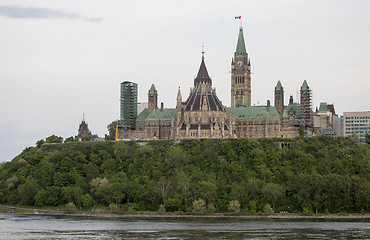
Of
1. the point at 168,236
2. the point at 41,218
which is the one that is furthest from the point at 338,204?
the point at 41,218

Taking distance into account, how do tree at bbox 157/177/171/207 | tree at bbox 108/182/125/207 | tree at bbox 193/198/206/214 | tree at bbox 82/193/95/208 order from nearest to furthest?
tree at bbox 193/198/206/214
tree at bbox 157/177/171/207
tree at bbox 108/182/125/207
tree at bbox 82/193/95/208

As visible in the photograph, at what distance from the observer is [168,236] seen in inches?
5758

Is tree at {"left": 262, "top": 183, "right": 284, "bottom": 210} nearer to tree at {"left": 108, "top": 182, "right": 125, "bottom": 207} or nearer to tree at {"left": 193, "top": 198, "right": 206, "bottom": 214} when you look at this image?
tree at {"left": 193, "top": 198, "right": 206, "bottom": 214}

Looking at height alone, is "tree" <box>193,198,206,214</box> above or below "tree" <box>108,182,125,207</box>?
below

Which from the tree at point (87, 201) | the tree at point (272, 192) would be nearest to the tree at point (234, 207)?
the tree at point (272, 192)

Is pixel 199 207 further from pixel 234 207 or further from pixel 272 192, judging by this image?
pixel 272 192

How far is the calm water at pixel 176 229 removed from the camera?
147 meters

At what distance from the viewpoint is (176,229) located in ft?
518

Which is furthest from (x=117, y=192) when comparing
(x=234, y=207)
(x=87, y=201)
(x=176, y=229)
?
(x=176, y=229)

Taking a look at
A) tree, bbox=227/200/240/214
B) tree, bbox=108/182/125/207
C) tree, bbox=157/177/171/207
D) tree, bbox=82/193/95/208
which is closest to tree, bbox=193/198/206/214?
tree, bbox=227/200/240/214

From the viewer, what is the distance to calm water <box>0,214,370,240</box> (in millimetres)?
147000

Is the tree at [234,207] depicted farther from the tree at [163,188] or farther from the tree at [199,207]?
the tree at [163,188]

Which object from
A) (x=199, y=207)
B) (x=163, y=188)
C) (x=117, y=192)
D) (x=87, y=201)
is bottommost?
(x=199, y=207)

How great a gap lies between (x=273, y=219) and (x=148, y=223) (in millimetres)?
31315
